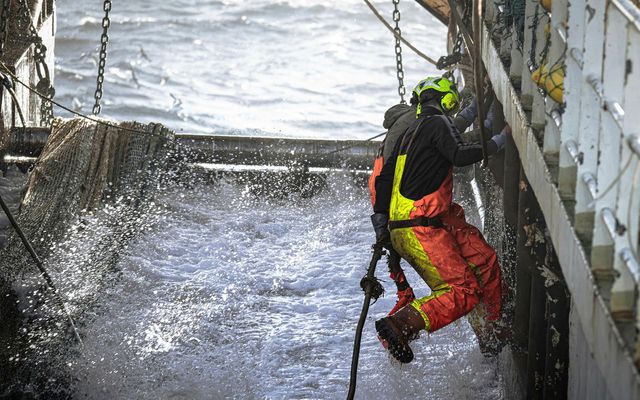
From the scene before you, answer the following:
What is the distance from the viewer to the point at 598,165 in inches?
152

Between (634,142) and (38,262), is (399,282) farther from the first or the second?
(634,142)

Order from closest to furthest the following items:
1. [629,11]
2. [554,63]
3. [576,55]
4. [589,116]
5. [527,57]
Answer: [629,11] → [589,116] → [576,55] → [554,63] → [527,57]

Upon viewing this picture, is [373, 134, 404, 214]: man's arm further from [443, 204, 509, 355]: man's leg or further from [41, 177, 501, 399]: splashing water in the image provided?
[41, 177, 501, 399]: splashing water

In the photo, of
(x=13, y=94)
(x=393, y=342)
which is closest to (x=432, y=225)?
(x=393, y=342)

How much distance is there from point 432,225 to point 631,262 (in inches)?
130

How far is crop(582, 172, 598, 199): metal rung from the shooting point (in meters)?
3.92

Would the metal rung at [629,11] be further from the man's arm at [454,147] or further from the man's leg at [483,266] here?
the man's leg at [483,266]

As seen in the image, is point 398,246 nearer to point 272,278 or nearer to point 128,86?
point 272,278

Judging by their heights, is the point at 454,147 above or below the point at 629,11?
below

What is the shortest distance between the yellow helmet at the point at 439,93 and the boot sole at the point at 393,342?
1.43 meters

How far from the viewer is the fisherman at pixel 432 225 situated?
21.3 ft

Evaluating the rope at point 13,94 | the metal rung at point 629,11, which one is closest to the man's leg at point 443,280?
the metal rung at point 629,11

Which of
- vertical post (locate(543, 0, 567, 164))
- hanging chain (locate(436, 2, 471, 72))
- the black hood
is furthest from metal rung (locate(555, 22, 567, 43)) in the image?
hanging chain (locate(436, 2, 471, 72))

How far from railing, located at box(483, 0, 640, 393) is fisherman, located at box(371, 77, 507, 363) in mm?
1165
